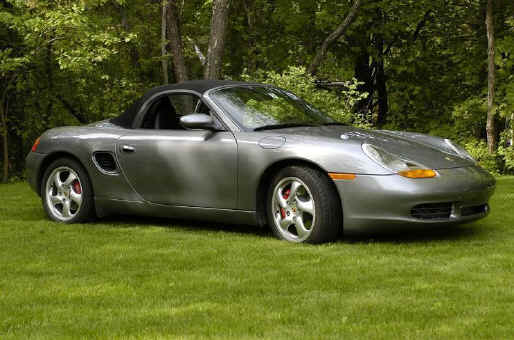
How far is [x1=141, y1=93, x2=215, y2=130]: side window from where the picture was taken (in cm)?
842

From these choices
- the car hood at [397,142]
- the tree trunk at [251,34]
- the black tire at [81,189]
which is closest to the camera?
the car hood at [397,142]

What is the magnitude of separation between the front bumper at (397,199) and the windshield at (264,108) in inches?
44.6

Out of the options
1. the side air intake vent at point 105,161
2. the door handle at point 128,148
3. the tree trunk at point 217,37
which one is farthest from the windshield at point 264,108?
the tree trunk at point 217,37

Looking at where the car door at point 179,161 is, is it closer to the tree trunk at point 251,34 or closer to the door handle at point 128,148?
the door handle at point 128,148

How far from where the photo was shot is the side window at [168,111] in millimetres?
8422

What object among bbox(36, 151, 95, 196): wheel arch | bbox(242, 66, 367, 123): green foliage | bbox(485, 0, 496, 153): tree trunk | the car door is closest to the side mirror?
the car door

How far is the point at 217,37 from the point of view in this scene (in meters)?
16.0

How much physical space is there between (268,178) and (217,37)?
345 inches

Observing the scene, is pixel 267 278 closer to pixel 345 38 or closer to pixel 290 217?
pixel 290 217

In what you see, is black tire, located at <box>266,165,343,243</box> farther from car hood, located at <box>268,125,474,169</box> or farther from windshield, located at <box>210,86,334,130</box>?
windshield, located at <box>210,86,334,130</box>

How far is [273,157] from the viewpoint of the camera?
7398 millimetres

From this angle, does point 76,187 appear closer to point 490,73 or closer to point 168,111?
point 168,111

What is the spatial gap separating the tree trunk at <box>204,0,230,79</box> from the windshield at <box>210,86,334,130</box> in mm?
Result: 7404

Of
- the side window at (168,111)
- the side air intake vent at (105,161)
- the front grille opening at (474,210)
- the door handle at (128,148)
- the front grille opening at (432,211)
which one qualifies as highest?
the side window at (168,111)
